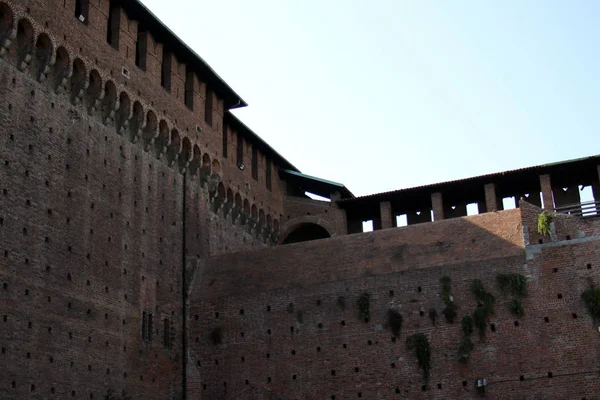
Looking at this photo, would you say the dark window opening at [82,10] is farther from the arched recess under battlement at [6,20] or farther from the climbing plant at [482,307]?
the climbing plant at [482,307]

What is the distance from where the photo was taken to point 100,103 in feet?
68.8

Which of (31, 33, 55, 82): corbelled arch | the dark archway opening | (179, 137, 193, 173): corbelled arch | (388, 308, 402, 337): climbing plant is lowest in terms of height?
(388, 308, 402, 337): climbing plant

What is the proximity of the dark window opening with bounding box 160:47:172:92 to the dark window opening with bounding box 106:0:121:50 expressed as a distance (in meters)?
2.29

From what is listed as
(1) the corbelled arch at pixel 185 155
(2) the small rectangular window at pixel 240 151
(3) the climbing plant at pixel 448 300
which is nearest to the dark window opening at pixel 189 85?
(1) the corbelled arch at pixel 185 155

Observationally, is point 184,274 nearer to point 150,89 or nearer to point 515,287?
point 150,89

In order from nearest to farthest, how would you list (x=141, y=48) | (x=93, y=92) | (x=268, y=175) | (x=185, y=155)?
(x=93, y=92), (x=141, y=48), (x=185, y=155), (x=268, y=175)

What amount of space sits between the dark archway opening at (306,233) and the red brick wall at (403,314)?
21.5ft

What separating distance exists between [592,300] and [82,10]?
45.4ft

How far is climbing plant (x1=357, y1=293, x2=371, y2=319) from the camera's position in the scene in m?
20.8

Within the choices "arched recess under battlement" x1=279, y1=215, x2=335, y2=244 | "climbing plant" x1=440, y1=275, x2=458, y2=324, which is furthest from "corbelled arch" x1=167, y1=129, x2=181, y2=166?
"climbing plant" x1=440, y1=275, x2=458, y2=324

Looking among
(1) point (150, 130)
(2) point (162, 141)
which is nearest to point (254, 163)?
(2) point (162, 141)

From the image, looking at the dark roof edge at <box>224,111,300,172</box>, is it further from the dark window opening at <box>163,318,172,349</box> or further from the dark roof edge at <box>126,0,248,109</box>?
the dark window opening at <box>163,318,172,349</box>

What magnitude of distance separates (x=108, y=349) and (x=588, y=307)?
35.4 feet

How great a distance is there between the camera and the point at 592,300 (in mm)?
18812
